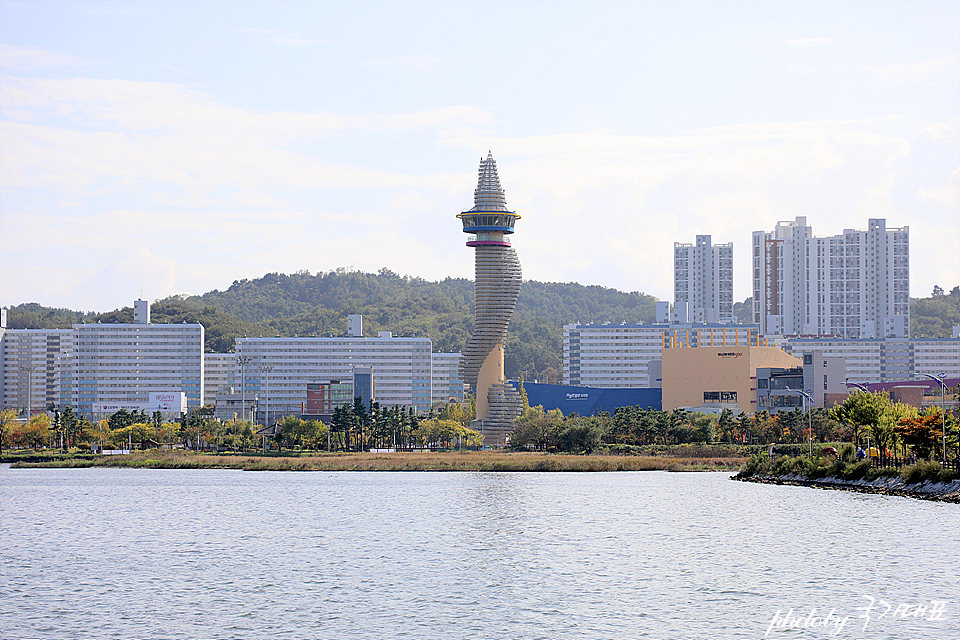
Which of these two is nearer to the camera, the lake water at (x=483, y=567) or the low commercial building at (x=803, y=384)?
the lake water at (x=483, y=567)

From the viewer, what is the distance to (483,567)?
162ft

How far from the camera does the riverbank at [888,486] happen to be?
237 ft

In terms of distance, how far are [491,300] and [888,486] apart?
344ft

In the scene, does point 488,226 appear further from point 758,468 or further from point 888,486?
point 888,486

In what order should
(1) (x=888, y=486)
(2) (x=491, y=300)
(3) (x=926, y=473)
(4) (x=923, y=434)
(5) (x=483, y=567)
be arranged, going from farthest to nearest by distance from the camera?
(2) (x=491, y=300) → (4) (x=923, y=434) → (1) (x=888, y=486) → (3) (x=926, y=473) → (5) (x=483, y=567)

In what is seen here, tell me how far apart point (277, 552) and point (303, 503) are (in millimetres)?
29878

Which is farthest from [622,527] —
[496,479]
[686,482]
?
[496,479]

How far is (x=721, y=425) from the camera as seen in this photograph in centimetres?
16250

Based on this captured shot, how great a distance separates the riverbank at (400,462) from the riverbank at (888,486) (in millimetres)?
30922

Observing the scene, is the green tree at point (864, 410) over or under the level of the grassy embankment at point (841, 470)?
over

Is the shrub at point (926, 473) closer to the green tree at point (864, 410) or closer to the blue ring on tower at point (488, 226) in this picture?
the green tree at point (864, 410)

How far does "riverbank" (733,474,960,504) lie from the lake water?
159cm

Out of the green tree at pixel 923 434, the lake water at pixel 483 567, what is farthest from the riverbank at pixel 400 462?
the green tree at pixel 923 434

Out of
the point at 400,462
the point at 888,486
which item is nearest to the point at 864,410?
the point at 888,486
